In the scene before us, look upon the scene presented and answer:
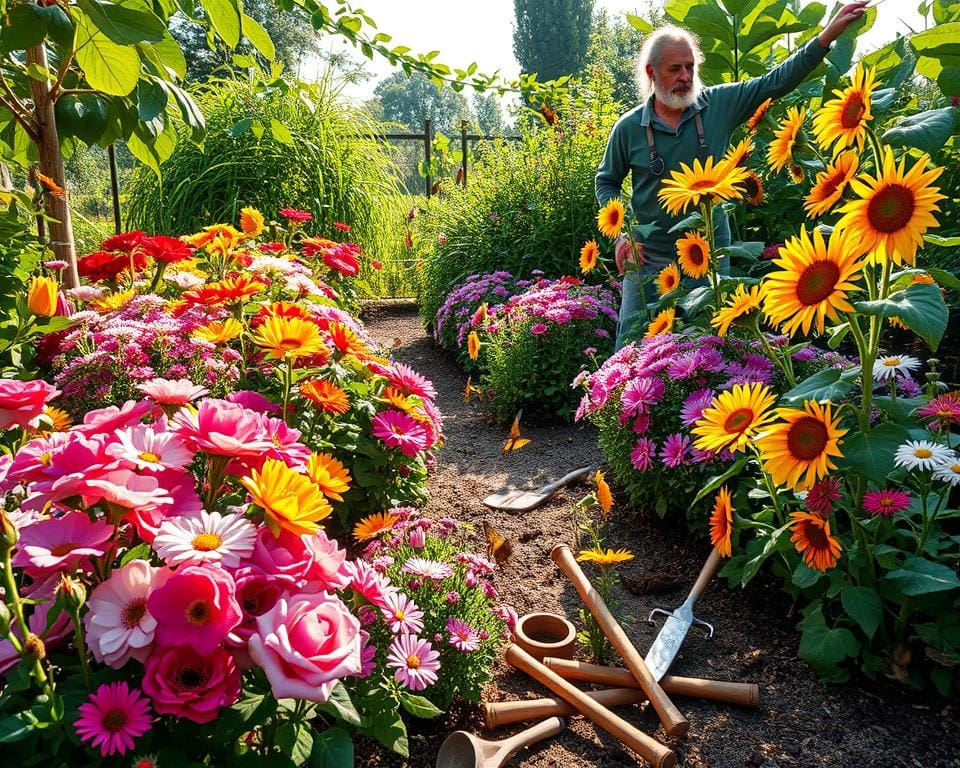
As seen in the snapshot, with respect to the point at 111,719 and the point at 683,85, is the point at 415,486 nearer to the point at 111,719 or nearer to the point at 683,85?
the point at 111,719

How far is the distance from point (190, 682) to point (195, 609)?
0.10 metres

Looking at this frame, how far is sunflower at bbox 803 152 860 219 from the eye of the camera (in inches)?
64.0

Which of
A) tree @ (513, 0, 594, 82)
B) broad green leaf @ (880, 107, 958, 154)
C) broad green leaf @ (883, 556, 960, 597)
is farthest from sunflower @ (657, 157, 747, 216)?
tree @ (513, 0, 594, 82)

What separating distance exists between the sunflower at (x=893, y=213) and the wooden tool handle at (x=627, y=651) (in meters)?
1.03

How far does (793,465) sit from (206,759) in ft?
3.85

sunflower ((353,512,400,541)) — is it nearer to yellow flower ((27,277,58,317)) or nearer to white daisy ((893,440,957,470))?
yellow flower ((27,277,58,317))

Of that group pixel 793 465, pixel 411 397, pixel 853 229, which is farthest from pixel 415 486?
pixel 853 229

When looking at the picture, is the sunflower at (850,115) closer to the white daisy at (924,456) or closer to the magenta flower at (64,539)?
the white daisy at (924,456)

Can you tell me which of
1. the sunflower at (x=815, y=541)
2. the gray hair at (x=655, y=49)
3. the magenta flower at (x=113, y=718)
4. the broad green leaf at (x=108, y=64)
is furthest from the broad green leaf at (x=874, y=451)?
the gray hair at (x=655, y=49)

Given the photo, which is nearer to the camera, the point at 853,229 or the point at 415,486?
the point at 853,229

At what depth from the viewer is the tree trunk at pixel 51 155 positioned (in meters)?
1.91

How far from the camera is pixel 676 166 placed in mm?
3293

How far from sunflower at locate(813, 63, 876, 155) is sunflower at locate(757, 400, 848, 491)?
2.00 ft

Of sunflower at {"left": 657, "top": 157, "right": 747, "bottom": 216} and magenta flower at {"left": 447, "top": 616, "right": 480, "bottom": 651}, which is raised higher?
sunflower at {"left": 657, "top": 157, "right": 747, "bottom": 216}
